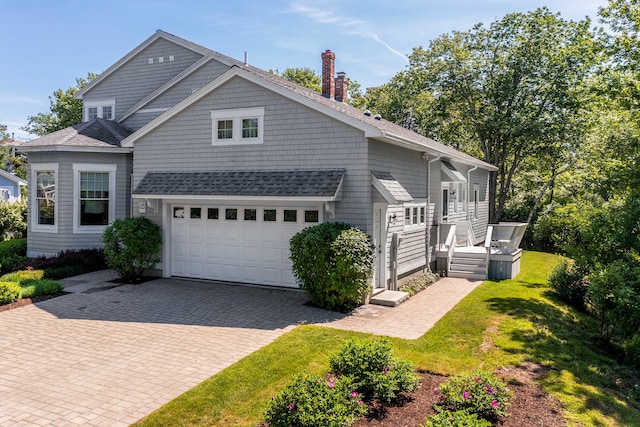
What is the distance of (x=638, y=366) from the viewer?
928 centimetres

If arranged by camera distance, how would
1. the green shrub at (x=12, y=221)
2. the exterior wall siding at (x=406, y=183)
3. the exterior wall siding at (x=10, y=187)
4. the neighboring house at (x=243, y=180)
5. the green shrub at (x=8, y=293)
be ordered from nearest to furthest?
the green shrub at (x=8, y=293) → the neighboring house at (x=243, y=180) → the exterior wall siding at (x=406, y=183) → the green shrub at (x=12, y=221) → the exterior wall siding at (x=10, y=187)

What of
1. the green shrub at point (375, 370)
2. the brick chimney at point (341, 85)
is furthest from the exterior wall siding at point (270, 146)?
the brick chimney at point (341, 85)

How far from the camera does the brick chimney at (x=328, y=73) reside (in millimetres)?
17156

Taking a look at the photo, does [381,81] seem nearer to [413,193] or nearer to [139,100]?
[139,100]

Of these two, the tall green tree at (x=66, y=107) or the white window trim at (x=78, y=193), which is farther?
the tall green tree at (x=66, y=107)

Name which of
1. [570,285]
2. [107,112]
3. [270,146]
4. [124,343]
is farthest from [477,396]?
[107,112]

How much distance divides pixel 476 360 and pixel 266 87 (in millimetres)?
8689

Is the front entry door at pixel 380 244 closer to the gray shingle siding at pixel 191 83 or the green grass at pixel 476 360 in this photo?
the green grass at pixel 476 360

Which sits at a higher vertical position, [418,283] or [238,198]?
[238,198]

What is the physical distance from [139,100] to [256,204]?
36.2ft

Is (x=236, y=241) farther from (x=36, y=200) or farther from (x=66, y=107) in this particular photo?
(x=66, y=107)

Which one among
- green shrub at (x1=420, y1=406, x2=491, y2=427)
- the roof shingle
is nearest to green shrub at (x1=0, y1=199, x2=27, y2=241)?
the roof shingle

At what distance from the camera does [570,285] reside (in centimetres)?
1367

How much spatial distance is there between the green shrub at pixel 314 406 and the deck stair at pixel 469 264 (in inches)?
436
